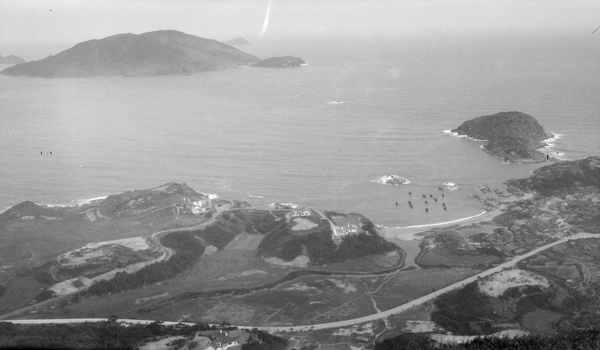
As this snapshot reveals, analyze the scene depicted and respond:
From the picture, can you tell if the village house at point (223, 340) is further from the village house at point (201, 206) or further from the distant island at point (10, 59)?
the distant island at point (10, 59)

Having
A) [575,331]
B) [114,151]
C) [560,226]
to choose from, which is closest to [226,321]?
[575,331]

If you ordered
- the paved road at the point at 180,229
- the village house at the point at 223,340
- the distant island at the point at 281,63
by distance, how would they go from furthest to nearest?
the distant island at the point at 281,63
the paved road at the point at 180,229
the village house at the point at 223,340

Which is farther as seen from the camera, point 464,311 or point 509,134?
point 509,134

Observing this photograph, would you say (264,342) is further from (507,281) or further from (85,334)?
(507,281)

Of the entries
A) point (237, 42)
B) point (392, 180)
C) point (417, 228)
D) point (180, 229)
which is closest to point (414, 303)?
point (417, 228)

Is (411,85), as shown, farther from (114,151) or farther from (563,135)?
(114,151)

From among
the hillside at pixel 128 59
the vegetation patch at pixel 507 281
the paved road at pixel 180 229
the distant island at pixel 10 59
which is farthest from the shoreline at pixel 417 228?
the distant island at pixel 10 59
